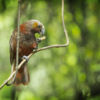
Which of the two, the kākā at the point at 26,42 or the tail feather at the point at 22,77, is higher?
the kākā at the point at 26,42

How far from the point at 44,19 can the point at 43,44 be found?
59 cm

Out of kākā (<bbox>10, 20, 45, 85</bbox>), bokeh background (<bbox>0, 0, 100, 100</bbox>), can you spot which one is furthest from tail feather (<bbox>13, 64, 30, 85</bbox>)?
bokeh background (<bbox>0, 0, 100, 100</bbox>)

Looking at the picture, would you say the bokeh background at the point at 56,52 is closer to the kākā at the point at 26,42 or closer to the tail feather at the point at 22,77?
the tail feather at the point at 22,77

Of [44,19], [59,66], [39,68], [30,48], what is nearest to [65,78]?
[59,66]

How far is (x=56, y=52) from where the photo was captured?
21.4ft

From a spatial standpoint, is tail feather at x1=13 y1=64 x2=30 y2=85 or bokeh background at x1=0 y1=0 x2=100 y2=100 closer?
tail feather at x1=13 y1=64 x2=30 y2=85

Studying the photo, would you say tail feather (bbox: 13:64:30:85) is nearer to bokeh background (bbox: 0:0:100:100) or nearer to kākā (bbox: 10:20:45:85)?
kākā (bbox: 10:20:45:85)

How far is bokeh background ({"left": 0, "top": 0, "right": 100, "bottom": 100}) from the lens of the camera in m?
6.09

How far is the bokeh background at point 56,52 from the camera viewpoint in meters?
6.09

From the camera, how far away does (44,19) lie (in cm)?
635

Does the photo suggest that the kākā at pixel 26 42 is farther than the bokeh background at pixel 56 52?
No

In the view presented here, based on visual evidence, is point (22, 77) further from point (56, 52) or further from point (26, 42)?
point (56, 52)

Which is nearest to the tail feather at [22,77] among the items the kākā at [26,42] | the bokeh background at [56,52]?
the kākā at [26,42]

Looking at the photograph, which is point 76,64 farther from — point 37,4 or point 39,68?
point 37,4
